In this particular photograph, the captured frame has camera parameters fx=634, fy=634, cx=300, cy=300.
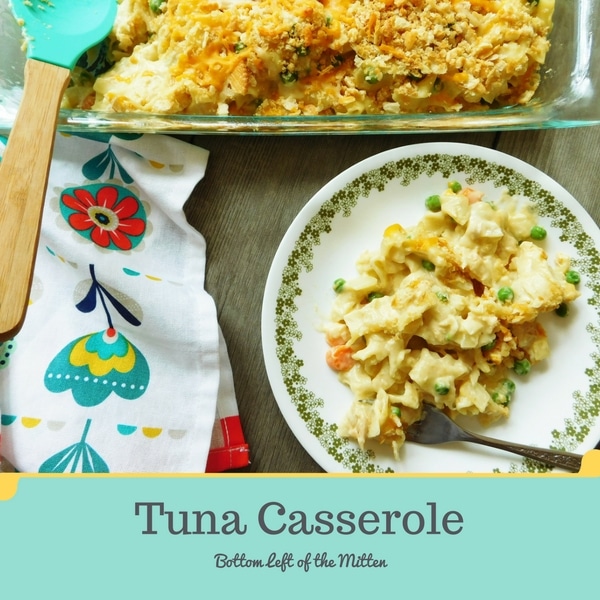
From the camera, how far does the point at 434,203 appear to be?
2.04m

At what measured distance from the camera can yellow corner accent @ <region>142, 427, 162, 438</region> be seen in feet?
6.31

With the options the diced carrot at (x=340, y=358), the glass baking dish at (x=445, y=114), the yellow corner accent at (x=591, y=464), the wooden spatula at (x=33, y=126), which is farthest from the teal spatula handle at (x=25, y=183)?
the yellow corner accent at (x=591, y=464)

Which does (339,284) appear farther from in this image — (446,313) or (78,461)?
(78,461)

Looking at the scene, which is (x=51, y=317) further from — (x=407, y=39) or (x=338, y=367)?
(x=407, y=39)

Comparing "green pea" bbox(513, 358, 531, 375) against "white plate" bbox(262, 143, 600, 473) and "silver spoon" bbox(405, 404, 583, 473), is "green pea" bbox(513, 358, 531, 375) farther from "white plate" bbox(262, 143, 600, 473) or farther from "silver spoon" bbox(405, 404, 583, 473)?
"silver spoon" bbox(405, 404, 583, 473)

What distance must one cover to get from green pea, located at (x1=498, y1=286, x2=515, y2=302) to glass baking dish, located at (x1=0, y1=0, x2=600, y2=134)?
0.52 metres

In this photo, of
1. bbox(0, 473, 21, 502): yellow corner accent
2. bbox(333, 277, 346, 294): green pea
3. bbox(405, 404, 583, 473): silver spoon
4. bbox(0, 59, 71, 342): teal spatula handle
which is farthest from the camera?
bbox(333, 277, 346, 294): green pea

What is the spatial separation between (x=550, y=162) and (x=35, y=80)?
1663 mm

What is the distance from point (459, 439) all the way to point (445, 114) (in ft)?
3.30

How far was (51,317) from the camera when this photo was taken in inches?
75.9

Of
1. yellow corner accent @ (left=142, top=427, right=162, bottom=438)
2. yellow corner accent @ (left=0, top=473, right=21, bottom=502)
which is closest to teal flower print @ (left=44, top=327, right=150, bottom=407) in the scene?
yellow corner accent @ (left=142, top=427, right=162, bottom=438)

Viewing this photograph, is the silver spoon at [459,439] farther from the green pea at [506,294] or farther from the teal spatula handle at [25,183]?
the teal spatula handle at [25,183]

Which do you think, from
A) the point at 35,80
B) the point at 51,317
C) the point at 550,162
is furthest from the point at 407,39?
the point at 51,317

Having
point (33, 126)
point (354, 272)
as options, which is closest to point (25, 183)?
point (33, 126)
